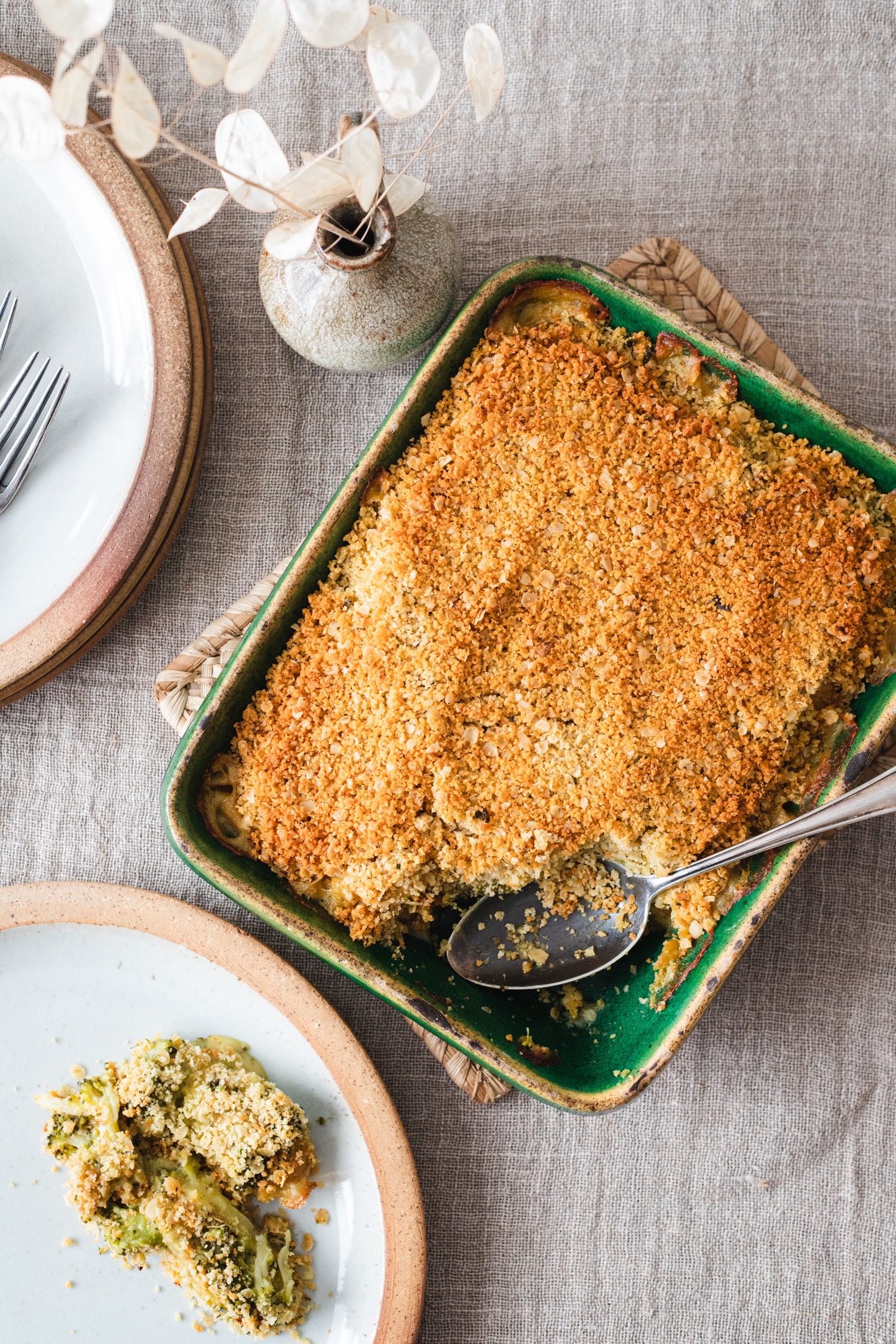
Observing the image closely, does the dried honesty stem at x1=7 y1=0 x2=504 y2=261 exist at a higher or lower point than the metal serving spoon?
higher

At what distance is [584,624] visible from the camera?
1.54 metres

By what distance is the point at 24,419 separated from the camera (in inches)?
69.9

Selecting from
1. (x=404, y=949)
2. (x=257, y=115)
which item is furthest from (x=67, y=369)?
(x=404, y=949)

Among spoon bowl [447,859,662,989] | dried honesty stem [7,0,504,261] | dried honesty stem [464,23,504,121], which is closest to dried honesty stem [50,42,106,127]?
dried honesty stem [7,0,504,261]

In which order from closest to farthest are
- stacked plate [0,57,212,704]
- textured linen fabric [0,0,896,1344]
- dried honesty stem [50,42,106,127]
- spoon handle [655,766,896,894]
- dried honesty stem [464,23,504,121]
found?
dried honesty stem [50,42,106,127] → dried honesty stem [464,23,504,121] → spoon handle [655,766,896,894] → stacked plate [0,57,212,704] → textured linen fabric [0,0,896,1344]

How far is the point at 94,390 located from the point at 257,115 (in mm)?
689

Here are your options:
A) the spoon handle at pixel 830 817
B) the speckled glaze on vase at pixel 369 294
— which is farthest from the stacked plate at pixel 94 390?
the spoon handle at pixel 830 817

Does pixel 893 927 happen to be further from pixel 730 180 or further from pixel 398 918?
pixel 730 180

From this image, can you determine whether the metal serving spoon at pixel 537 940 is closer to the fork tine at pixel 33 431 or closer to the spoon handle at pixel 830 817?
the spoon handle at pixel 830 817

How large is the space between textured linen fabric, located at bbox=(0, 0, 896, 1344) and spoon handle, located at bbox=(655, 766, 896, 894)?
0.40 meters

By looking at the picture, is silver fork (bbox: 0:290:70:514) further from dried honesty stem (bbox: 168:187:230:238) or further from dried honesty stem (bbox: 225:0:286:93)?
dried honesty stem (bbox: 225:0:286:93)

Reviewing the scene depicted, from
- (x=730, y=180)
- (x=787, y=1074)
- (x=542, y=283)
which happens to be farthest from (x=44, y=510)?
(x=787, y=1074)

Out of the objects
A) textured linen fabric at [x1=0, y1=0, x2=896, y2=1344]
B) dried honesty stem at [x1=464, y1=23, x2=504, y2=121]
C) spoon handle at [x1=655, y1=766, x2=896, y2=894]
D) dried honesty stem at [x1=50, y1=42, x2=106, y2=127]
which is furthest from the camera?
textured linen fabric at [x1=0, y1=0, x2=896, y2=1344]

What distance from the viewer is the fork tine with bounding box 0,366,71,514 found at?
69.3 inches
